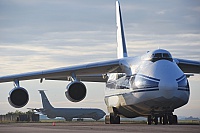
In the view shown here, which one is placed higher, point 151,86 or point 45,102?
point 45,102

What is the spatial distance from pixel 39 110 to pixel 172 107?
1791 inches

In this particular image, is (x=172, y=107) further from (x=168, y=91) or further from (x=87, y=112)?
(x=87, y=112)

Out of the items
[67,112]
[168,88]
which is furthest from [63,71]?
[67,112]

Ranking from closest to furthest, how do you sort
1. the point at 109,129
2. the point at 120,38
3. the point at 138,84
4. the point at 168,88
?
1. the point at 109,129
2. the point at 168,88
3. the point at 138,84
4. the point at 120,38

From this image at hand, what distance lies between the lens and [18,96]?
25906mm

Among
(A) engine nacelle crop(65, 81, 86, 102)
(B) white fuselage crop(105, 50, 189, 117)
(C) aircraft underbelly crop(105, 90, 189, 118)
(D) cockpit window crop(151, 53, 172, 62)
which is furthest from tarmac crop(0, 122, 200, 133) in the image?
(A) engine nacelle crop(65, 81, 86, 102)

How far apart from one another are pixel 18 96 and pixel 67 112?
142 ft

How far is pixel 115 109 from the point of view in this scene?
27625 millimetres

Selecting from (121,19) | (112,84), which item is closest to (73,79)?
(112,84)

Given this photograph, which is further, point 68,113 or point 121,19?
point 68,113

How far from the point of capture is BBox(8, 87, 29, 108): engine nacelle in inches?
1019

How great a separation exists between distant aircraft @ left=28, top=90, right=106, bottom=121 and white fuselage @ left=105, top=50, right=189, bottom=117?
1640 inches

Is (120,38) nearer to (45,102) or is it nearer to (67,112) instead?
(45,102)

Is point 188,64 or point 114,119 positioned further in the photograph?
point 114,119
